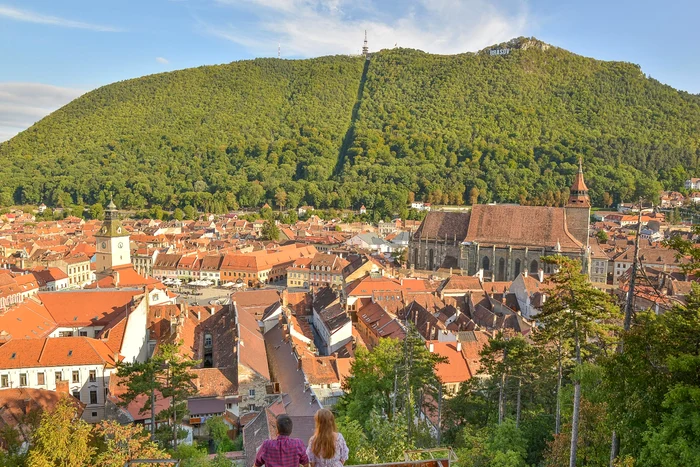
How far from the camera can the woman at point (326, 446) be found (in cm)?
623

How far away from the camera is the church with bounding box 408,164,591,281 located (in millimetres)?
57062

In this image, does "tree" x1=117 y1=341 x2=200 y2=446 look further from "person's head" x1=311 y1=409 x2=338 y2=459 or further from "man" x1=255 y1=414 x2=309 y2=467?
"person's head" x1=311 y1=409 x2=338 y2=459

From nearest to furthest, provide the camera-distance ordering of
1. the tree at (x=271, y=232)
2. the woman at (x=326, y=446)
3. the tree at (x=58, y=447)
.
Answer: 1. the woman at (x=326, y=446)
2. the tree at (x=58, y=447)
3. the tree at (x=271, y=232)

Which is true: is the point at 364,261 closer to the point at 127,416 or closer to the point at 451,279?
the point at 451,279

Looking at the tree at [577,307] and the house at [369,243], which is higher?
the tree at [577,307]

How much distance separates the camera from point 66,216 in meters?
130

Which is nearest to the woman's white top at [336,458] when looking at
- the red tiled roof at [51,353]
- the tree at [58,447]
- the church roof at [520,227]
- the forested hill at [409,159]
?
the tree at [58,447]

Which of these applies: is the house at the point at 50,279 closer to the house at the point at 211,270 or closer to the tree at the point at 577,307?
the house at the point at 211,270

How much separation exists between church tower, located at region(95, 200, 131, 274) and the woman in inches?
1808

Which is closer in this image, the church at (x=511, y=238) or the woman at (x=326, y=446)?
the woman at (x=326, y=446)

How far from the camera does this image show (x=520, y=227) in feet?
194

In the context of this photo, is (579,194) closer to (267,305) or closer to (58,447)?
(267,305)

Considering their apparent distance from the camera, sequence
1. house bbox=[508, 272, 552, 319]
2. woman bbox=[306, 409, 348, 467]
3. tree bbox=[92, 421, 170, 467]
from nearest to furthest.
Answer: woman bbox=[306, 409, 348, 467] < tree bbox=[92, 421, 170, 467] < house bbox=[508, 272, 552, 319]

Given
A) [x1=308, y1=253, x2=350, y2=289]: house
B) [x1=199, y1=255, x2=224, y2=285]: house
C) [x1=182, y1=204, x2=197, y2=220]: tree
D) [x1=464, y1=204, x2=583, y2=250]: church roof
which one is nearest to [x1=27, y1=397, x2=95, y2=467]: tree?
[x1=308, y1=253, x2=350, y2=289]: house
